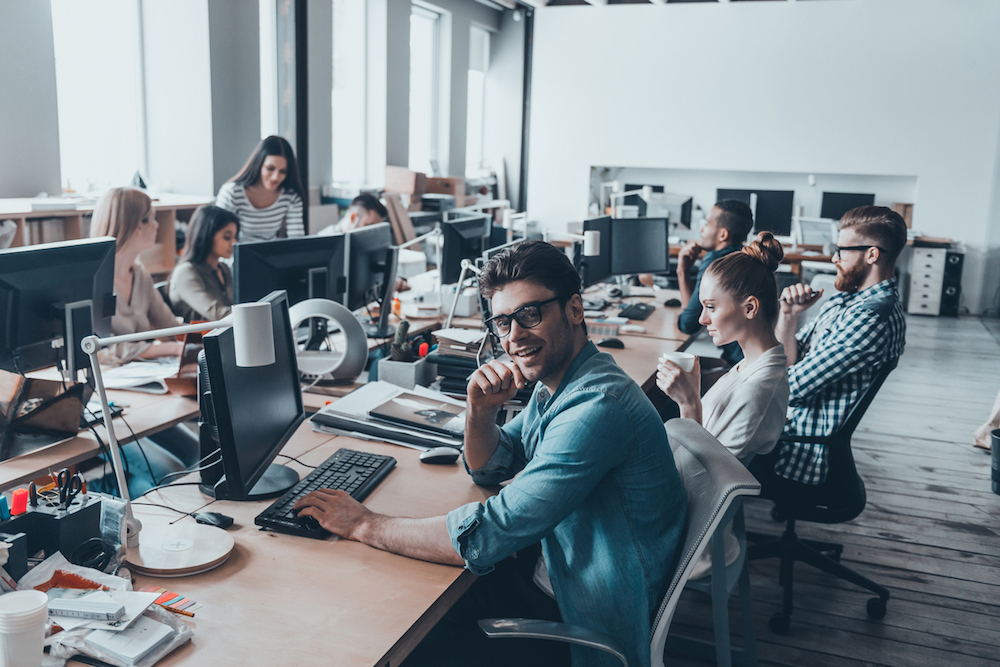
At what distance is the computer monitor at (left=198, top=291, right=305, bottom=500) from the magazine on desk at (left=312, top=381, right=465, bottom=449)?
0.58 ft

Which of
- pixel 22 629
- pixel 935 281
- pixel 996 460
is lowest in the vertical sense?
pixel 996 460

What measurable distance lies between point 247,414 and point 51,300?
0.83m

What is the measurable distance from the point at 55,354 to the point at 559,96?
8063 mm

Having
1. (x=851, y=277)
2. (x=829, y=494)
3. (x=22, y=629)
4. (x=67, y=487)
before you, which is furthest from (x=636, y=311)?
(x=22, y=629)

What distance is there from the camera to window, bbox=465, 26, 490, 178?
31.6 feet

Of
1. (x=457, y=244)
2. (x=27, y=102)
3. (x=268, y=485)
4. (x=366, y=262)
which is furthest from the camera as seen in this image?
(x=27, y=102)

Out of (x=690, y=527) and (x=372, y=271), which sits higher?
(x=372, y=271)

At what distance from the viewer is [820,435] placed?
100 inches

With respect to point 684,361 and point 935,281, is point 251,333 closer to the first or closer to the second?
point 684,361

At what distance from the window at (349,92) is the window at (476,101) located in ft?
7.08

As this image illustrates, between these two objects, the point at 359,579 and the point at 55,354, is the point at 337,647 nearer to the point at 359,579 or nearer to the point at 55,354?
the point at 359,579

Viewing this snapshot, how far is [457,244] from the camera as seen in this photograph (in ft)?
12.3

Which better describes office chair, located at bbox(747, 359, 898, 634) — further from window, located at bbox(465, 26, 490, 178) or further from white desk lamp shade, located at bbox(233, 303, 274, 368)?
window, located at bbox(465, 26, 490, 178)

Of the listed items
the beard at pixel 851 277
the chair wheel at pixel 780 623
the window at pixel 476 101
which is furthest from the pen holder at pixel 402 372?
the window at pixel 476 101
